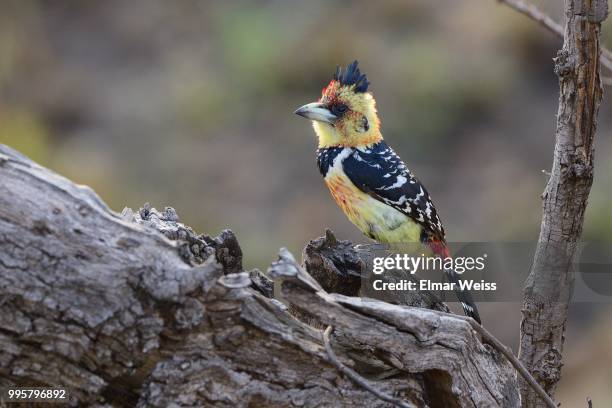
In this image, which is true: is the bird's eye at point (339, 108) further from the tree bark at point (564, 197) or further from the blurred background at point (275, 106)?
the blurred background at point (275, 106)

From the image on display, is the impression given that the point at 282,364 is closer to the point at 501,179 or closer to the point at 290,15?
the point at 501,179

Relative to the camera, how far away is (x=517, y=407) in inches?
116

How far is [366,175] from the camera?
400 cm

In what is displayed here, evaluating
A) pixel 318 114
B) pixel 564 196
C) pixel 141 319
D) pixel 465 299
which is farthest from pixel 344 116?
pixel 141 319

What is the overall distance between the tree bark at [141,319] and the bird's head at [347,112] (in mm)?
1651

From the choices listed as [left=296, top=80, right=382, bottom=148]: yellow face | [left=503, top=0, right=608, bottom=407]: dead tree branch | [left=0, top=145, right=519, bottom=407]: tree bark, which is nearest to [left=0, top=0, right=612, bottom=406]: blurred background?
[left=296, top=80, right=382, bottom=148]: yellow face

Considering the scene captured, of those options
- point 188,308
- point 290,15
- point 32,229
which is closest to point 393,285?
point 188,308

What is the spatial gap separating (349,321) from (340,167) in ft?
4.99

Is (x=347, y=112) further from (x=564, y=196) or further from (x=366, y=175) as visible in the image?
(x=564, y=196)

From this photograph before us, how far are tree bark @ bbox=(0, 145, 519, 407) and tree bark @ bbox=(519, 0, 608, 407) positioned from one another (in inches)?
27.7

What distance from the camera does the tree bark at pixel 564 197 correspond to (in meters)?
2.81

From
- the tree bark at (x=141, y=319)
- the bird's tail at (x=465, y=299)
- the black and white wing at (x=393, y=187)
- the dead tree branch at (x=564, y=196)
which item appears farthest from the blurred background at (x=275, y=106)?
the tree bark at (x=141, y=319)

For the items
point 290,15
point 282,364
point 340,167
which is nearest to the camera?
point 282,364

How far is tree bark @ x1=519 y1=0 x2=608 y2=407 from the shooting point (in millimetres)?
2807
